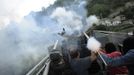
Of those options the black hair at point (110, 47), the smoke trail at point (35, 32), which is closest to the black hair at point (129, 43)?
the black hair at point (110, 47)

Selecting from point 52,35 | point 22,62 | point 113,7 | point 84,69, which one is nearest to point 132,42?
point 84,69

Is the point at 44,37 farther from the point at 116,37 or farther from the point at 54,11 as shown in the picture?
the point at 116,37

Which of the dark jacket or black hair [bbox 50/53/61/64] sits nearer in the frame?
the dark jacket

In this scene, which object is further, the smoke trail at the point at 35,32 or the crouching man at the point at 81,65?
the smoke trail at the point at 35,32

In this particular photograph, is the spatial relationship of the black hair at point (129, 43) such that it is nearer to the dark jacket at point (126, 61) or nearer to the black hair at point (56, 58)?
the dark jacket at point (126, 61)

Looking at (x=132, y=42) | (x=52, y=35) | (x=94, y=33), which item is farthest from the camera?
(x=52, y=35)

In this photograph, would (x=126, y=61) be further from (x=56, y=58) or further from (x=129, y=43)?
(x=56, y=58)

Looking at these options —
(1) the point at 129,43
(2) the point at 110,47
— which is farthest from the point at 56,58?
(1) the point at 129,43

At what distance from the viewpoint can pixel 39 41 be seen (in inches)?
1608

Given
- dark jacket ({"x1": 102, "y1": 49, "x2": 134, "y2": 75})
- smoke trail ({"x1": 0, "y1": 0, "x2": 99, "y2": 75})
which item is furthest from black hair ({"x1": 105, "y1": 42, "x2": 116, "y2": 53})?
smoke trail ({"x1": 0, "y1": 0, "x2": 99, "y2": 75})

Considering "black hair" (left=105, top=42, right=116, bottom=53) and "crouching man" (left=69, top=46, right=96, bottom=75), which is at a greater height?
"black hair" (left=105, top=42, right=116, bottom=53)

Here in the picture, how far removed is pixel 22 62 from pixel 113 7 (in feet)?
388

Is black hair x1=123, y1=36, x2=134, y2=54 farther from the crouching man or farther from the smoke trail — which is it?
the smoke trail

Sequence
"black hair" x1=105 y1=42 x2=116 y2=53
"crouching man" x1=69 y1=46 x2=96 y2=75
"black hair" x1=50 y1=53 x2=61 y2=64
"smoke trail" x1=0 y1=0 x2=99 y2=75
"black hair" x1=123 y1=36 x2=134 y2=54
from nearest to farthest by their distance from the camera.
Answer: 1. "black hair" x1=123 y1=36 x2=134 y2=54
2. "crouching man" x1=69 y1=46 x2=96 y2=75
3. "black hair" x1=105 y1=42 x2=116 y2=53
4. "black hair" x1=50 y1=53 x2=61 y2=64
5. "smoke trail" x1=0 y1=0 x2=99 y2=75
